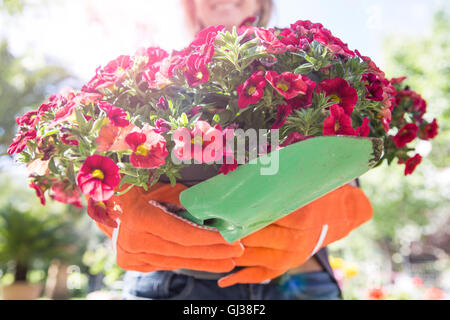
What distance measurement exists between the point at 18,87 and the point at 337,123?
34.5 feet

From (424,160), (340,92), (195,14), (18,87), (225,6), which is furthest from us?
(18,87)

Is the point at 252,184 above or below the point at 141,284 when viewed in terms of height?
above

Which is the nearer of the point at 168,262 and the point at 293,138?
the point at 293,138

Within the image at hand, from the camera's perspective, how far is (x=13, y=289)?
7.69 meters

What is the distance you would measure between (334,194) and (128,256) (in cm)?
67

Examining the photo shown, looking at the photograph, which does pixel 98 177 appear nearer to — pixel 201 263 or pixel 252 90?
pixel 252 90

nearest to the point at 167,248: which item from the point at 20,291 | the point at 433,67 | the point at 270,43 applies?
the point at 270,43

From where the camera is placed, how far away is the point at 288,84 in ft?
2.39

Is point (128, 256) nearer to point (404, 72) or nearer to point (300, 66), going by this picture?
point (300, 66)

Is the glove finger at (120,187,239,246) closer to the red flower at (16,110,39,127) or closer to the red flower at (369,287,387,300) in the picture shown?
the red flower at (16,110,39,127)

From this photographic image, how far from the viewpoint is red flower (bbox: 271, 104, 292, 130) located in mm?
738

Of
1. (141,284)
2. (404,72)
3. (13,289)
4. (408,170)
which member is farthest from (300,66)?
(404,72)

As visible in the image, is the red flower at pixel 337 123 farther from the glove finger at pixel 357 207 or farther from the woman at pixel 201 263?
the glove finger at pixel 357 207
